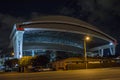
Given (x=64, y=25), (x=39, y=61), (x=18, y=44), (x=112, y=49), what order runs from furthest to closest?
(x=112, y=49) < (x=64, y=25) < (x=18, y=44) < (x=39, y=61)

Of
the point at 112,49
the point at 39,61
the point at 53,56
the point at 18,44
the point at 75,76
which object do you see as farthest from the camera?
the point at 112,49

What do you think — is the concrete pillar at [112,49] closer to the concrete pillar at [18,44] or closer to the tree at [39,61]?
the concrete pillar at [18,44]

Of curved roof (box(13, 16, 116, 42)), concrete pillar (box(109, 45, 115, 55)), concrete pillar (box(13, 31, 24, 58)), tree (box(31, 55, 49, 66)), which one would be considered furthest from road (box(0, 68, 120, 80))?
concrete pillar (box(109, 45, 115, 55))

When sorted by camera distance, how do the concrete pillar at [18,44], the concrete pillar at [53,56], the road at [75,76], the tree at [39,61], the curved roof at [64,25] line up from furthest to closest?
the concrete pillar at [53,56], the curved roof at [64,25], the concrete pillar at [18,44], the tree at [39,61], the road at [75,76]

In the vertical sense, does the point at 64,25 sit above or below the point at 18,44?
above

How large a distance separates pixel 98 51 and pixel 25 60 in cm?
6455

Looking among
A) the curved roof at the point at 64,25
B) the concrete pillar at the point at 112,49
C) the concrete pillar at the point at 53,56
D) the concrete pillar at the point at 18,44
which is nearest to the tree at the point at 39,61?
the concrete pillar at the point at 18,44

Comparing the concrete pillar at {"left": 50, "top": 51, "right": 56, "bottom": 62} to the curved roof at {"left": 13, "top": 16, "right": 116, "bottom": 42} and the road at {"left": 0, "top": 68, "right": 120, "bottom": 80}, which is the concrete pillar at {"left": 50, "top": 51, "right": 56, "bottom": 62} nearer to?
the curved roof at {"left": 13, "top": 16, "right": 116, "bottom": 42}

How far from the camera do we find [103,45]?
129 meters

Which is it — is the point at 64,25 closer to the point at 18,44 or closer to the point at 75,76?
the point at 18,44

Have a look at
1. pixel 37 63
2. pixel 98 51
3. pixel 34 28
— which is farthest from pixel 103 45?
pixel 37 63

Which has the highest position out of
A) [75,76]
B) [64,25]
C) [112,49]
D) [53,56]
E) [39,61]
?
[64,25]

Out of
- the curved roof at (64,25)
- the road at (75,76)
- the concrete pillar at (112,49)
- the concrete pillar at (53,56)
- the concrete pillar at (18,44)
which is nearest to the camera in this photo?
the road at (75,76)

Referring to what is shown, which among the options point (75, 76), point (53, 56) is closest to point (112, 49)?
point (53, 56)
